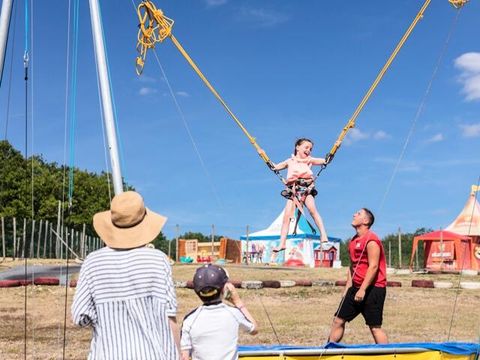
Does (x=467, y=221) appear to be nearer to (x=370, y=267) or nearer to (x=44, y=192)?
(x=370, y=267)

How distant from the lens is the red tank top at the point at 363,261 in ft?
23.6

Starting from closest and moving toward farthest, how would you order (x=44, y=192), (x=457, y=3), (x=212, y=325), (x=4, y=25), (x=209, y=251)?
(x=212, y=325), (x=4, y=25), (x=457, y=3), (x=209, y=251), (x=44, y=192)

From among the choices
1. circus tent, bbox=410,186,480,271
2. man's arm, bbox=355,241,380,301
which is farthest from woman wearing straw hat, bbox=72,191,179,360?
circus tent, bbox=410,186,480,271

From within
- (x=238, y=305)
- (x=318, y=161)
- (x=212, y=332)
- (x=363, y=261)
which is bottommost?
(x=212, y=332)

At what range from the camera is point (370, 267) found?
7.09 metres

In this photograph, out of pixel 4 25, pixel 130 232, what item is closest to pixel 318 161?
pixel 4 25

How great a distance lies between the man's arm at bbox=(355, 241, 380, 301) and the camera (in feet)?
23.1

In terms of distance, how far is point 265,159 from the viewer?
859 cm

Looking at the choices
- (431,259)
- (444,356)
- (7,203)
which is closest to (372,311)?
(444,356)

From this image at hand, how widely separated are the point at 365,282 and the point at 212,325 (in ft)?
11.2

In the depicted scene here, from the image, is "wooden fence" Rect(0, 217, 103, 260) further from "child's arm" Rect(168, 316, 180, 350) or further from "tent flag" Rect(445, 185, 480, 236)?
"child's arm" Rect(168, 316, 180, 350)

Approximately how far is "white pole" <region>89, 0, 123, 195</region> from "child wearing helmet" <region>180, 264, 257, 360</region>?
381 centimetres

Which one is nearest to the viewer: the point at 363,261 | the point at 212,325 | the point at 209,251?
the point at 212,325

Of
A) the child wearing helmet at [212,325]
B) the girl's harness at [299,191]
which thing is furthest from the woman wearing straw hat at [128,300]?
the girl's harness at [299,191]
